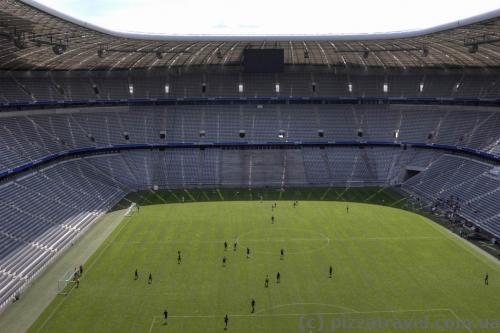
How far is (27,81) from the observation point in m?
73.9

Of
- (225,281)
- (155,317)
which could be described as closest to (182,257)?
(225,281)

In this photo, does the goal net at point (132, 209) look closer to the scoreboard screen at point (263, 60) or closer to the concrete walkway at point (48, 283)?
the concrete walkway at point (48, 283)

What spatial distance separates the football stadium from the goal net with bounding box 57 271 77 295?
0.16 m

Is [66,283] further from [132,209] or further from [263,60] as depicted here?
[263,60]

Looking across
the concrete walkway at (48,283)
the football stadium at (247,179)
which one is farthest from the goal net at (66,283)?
the concrete walkway at (48,283)

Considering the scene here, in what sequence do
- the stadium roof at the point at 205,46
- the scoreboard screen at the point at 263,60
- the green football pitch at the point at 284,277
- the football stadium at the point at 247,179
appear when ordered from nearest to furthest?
the green football pitch at the point at 284,277, the football stadium at the point at 247,179, the stadium roof at the point at 205,46, the scoreboard screen at the point at 263,60

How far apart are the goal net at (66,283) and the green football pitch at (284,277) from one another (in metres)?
0.84

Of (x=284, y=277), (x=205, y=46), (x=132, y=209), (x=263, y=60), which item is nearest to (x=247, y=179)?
(x=263, y=60)

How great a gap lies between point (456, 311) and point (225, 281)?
16175 millimetres

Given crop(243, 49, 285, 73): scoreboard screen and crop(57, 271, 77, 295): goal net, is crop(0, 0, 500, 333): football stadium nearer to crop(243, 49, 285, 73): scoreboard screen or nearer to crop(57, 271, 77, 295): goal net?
crop(57, 271, 77, 295): goal net

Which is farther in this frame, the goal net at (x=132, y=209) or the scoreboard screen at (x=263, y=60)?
the scoreboard screen at (x=263, y=60)

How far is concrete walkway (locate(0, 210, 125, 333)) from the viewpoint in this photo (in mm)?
31641

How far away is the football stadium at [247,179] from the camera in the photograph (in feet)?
112

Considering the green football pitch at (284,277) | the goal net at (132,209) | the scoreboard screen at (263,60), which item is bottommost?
the goal net at (132,209)
